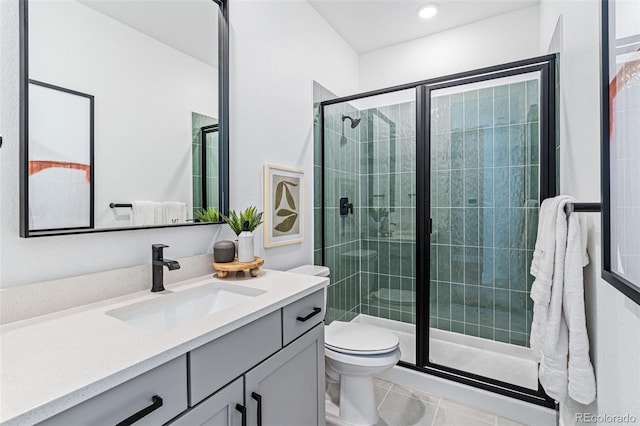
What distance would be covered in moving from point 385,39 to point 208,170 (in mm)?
2140

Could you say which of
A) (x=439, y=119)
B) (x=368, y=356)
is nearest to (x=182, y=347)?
(x=368, y=356)

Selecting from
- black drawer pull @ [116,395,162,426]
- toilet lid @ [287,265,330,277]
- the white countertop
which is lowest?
black drawer pull @ [116,395,162,426]

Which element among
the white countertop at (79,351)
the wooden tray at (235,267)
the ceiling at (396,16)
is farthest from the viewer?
the ceiling at (396,16)

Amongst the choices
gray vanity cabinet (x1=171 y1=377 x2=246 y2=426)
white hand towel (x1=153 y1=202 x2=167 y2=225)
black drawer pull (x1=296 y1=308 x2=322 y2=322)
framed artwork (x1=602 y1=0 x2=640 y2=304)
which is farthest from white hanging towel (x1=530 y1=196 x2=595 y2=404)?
white hand towel (x1=153 y1=202 x2=167 y2=225)

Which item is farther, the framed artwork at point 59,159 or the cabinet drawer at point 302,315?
the cabinet drawer at point 302,315

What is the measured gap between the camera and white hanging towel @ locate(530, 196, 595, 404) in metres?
1.15

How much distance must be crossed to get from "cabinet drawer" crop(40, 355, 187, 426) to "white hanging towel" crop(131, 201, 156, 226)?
2.08 feet

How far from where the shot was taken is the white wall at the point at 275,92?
1.63 metres

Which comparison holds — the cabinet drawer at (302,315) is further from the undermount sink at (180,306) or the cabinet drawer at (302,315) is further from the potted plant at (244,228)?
the potted plant at (244,228)

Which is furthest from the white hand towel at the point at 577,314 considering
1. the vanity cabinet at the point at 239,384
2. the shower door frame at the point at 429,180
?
the vanity cabinet at the point at 239,384

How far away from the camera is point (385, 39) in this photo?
107 inches

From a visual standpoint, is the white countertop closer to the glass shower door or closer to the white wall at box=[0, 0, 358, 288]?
the white wall at box=[0, 0, 358, 288]

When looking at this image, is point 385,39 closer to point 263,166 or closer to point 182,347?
point 263,166

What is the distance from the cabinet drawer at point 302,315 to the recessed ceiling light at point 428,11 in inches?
86.8
